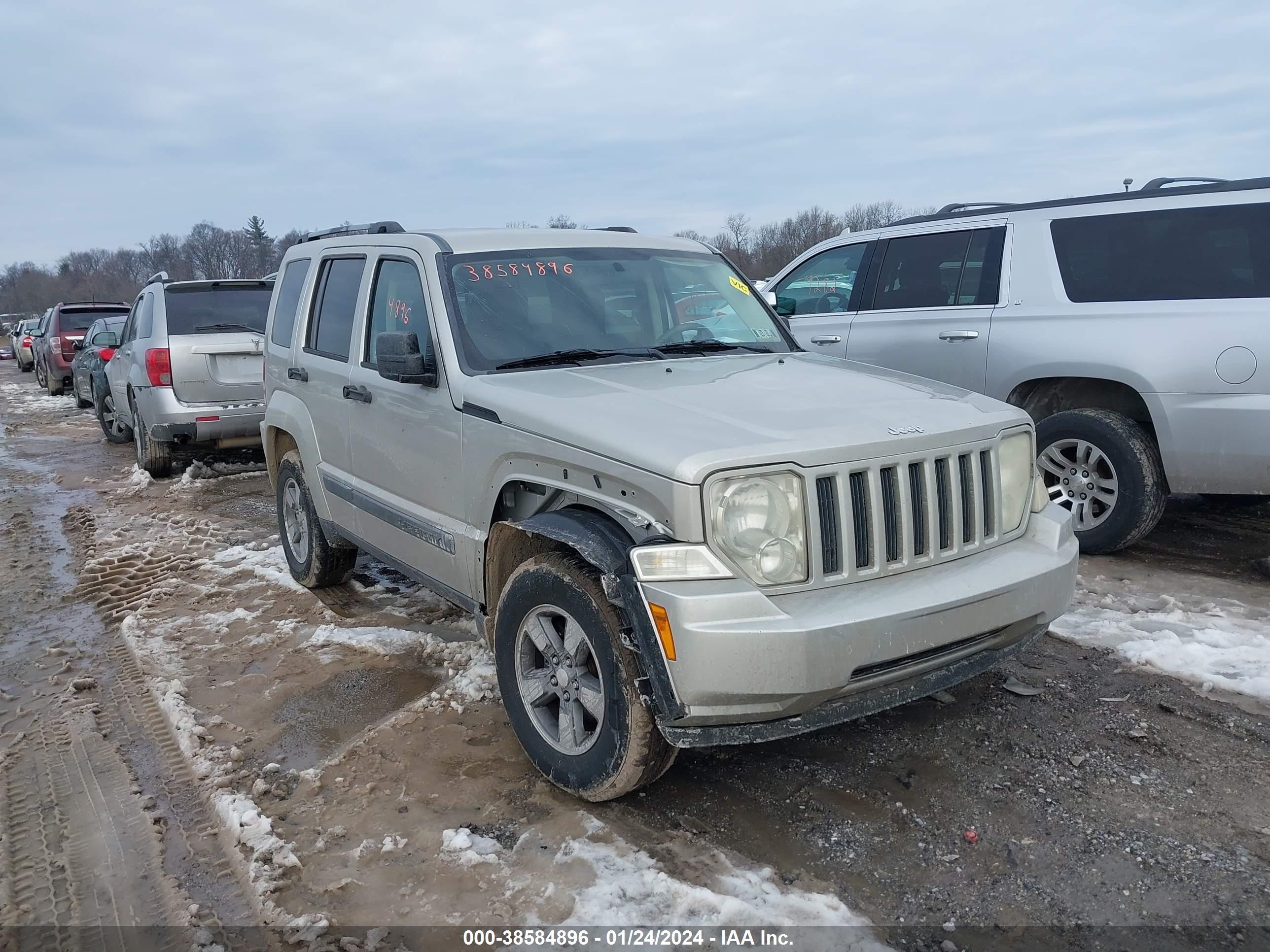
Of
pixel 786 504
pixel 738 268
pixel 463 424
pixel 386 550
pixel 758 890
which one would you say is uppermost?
pixel 738 268

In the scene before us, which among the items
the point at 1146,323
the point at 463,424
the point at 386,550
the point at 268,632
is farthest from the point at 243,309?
the point at 1146,323

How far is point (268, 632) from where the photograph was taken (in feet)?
16.7

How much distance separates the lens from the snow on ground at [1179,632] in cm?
402

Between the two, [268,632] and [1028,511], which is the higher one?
[1028,511]

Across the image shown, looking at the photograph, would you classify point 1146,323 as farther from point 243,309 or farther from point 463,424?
point 243,309

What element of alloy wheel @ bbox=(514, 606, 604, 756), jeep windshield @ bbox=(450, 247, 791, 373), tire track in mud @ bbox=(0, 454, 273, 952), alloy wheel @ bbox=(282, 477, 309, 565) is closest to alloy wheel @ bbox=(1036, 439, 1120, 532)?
jeep windshield @ bbox=(450, 247, 791, 373)

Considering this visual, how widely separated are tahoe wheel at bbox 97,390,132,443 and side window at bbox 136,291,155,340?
10.9 ft

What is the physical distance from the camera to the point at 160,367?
887 centimetres

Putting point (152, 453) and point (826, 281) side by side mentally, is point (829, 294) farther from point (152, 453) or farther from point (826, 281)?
point (152, 453)

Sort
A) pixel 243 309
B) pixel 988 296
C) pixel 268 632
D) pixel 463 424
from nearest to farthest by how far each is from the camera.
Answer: pixel 463 424 → pixel 268 632 → pixel 988 296 → pixel 243 309

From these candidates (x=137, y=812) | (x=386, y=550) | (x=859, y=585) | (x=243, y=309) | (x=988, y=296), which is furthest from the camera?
(x=243, y=309)

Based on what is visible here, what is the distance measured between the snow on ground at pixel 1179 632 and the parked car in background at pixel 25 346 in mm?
29553

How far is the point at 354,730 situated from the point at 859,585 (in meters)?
2.23

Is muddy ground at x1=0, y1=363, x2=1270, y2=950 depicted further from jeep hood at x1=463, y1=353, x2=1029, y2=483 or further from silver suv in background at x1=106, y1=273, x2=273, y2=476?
silver suv in background at x1=106, y1=273, x2=273, y2=476
